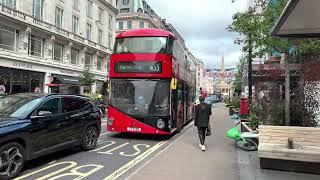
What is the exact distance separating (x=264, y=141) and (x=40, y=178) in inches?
206

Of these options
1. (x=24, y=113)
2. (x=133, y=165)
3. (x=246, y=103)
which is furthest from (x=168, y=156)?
(x=246, y=103)

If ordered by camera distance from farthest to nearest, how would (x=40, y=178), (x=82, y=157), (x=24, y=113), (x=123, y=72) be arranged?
(x=123, y=72) < (x=82, y=157) < (x=24, y=113) < (x=40, y=178)

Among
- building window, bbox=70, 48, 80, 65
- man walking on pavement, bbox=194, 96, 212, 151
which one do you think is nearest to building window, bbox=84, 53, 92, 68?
building window, bbox=70, 48, 80, 65

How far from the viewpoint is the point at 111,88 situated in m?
15.2

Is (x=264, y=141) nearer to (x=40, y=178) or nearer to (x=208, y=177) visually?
(x=208, y=177)

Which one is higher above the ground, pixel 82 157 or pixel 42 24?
pixel 42 24

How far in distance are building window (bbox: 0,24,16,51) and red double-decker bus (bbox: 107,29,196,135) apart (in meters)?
23.3

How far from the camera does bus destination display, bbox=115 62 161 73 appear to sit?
1467 cm

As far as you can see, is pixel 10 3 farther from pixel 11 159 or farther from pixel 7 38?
pixel 11 159

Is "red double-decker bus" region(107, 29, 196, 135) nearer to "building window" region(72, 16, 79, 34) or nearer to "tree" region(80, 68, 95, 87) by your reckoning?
"tree" region(80, 68, 95, 87)

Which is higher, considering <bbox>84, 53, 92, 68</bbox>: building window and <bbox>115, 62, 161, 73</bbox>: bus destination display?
<bbox>84, 53, 92, 68</bbox>: building window

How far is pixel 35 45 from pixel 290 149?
35.7 m

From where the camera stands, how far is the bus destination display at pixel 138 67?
578 inches

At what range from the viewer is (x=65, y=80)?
45.2 m
